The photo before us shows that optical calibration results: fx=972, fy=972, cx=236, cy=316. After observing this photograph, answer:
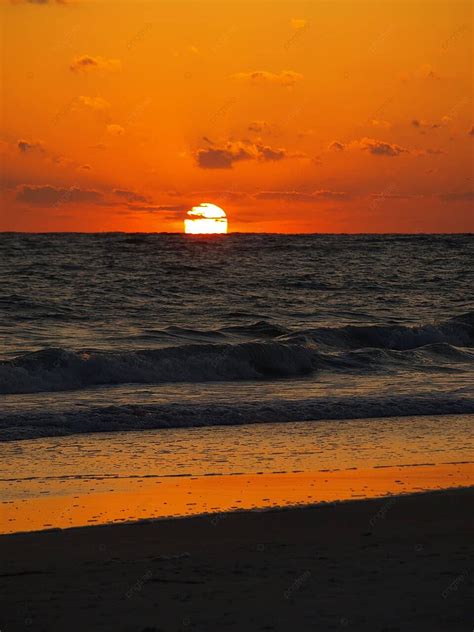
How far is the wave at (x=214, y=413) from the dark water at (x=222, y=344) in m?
0.03

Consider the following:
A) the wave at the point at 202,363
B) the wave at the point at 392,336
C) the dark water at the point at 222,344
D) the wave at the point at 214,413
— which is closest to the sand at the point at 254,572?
the wave at the point at 214,413

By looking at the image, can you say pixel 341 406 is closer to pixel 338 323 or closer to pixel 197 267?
pixel 338 323

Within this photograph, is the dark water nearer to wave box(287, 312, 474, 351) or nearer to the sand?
wave box(287, 312, 474, 351)

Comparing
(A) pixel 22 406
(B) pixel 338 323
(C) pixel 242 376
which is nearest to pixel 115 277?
(B) pixel 338 323

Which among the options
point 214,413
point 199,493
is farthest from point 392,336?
point 199,493

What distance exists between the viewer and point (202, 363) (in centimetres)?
2011

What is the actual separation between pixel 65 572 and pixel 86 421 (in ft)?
22.9

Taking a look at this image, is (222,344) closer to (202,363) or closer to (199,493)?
(202,363)

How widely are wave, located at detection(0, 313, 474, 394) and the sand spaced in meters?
9.98

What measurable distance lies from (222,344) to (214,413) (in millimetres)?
7721

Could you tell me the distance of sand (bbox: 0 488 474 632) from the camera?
5844 mm

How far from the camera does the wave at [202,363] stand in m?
18.1

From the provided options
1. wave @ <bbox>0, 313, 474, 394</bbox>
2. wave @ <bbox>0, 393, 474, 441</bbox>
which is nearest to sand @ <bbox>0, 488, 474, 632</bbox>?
wave @ <bbox>0, 393, 474, 441</bbox>

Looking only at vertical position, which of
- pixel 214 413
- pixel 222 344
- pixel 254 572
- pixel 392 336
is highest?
pixel 254 572
